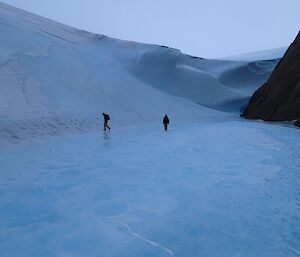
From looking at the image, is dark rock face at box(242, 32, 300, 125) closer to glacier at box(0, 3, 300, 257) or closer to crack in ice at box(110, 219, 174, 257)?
glacier at box(0, 3, 300, 257)

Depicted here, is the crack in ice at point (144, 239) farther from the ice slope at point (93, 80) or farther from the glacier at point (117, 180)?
the ice slope at point (93, 80)

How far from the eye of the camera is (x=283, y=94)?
82.8 feet

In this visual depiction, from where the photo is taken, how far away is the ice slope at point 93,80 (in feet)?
62.8

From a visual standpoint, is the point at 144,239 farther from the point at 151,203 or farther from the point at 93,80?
the point at 93,80

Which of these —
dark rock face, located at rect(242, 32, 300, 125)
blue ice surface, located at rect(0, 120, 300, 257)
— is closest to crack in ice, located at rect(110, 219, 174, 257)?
blue ice surface, located at rect(0, 120, 300, 257)

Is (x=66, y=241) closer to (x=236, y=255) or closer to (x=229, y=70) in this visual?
(x=236, y=255)

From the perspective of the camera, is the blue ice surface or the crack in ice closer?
the crack in ice

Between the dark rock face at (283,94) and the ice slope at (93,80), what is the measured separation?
19.1 feet

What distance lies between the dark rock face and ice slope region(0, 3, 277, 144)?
5817 mm

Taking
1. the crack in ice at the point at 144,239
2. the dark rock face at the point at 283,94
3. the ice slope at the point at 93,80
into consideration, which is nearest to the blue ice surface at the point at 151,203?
the crack in ice at the point at 144,239

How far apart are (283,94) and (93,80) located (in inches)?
563

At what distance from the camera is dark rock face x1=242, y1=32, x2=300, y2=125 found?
75.5 ft

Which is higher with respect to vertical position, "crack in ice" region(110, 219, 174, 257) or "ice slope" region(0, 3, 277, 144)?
"ice slope" region(0, 3, 277, 144)

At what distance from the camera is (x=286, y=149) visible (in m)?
12.0
